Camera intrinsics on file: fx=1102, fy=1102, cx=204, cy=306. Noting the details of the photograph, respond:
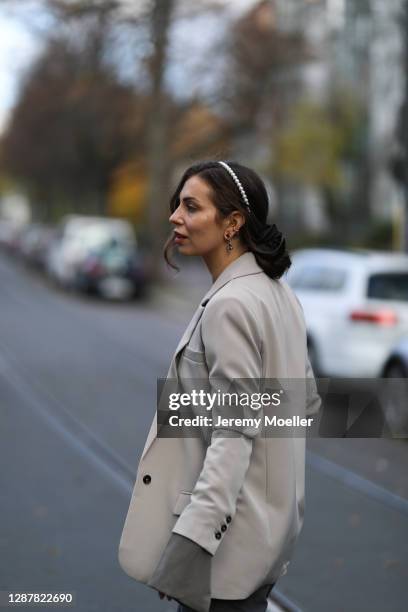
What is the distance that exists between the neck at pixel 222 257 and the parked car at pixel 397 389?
678 cm

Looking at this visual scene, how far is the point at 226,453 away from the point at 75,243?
27.8m

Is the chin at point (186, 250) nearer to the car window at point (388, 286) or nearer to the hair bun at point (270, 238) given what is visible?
the hair bun at point (270, 238)

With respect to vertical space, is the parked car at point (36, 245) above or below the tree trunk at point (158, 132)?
below

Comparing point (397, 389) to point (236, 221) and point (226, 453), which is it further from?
point (226, 453)

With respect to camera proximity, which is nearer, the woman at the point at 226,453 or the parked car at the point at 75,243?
the woman at the point at 226,453

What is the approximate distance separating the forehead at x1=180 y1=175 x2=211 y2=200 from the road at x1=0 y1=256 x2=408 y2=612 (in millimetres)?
2529

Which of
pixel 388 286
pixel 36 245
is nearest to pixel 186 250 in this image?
pixel 388 286

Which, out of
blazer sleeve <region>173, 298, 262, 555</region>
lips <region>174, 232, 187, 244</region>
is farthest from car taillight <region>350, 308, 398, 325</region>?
blazer sleeve <region>173, 298, 262, 555</region>

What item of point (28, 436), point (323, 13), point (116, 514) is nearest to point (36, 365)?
point (28, 436)

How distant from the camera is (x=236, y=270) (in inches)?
110

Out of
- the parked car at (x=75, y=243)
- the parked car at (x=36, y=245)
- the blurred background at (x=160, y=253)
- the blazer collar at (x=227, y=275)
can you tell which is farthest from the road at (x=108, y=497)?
the parked car at (x=36, y=245)

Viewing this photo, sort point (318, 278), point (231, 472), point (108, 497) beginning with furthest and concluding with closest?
point (318, 278), point (108, 497), point (231, 472)

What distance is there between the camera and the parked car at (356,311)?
10.8 m

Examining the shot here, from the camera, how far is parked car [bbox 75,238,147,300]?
1049 inches
